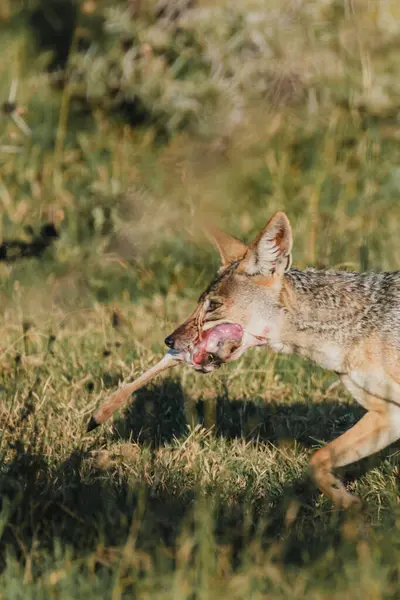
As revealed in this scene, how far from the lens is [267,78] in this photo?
8602 millimetres

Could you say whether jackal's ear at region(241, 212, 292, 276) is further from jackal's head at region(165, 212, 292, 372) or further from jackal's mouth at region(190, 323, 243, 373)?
jackal's mouth at region(190, 323, 243, 373)

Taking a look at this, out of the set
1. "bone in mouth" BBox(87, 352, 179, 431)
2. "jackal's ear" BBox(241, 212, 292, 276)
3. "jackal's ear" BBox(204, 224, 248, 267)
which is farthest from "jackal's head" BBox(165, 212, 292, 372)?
"jackal's ear" BBox(204, 224, 248, 267)

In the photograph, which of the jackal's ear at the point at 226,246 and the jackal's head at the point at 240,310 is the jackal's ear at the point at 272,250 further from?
the jackal's ear at the point at 226,246

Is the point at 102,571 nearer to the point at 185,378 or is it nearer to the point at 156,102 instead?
the point at 185,378

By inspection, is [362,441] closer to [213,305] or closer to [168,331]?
[213,305]

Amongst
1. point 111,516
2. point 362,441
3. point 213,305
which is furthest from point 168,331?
point 111,516

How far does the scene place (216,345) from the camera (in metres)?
4.43

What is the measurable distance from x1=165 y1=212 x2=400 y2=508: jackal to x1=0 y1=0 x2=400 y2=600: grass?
0.90 feet

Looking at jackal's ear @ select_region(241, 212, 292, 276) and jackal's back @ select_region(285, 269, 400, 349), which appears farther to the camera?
jackal's back @ select_region(285, 269, 400, 349)

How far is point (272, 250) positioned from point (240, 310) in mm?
286

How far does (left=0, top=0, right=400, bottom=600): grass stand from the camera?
3.36 m

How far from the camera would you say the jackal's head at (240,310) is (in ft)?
14.5

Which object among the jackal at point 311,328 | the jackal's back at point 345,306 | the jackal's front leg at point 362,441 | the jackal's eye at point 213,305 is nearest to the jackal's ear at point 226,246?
the jackal at point 311,328

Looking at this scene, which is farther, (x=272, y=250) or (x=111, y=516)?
(x=272, y=250)
